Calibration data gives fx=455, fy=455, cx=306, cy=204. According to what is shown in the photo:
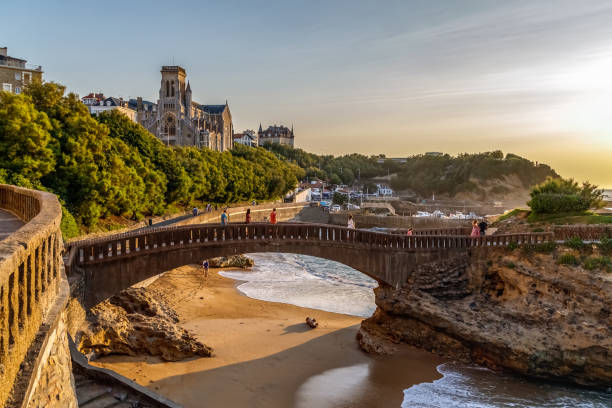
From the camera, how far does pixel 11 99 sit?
2536 cm

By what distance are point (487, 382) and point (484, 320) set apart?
3.16 m

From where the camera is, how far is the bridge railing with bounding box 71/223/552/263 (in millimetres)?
18656

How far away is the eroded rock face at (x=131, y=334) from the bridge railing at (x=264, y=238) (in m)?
2.41

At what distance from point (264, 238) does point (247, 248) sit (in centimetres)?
97

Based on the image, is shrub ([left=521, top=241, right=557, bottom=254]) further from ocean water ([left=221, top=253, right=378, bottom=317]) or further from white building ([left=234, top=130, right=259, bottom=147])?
white building ([left=234, top=130, right=259, bottom=147])

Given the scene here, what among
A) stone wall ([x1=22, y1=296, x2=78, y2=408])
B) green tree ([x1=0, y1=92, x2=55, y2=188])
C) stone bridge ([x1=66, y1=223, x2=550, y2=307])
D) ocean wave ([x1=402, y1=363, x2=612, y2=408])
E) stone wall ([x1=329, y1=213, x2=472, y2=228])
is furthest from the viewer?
stone wall ([x1=329, y1=213, x2=472, y2=228])

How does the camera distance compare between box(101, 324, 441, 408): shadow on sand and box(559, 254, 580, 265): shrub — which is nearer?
box(101, 324, 441, 408): shadow on sand

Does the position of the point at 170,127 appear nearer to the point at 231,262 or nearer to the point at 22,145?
the point at 231,262

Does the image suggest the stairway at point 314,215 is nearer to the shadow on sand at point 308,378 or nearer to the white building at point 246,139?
the shadow on sand at point 308,378

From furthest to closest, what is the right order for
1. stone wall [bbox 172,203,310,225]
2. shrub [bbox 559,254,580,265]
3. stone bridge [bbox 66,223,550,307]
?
stone wall [bbox 172,203,310,225] → shrub [bbox 559,254,580,265] → stone bridge [bbox 66,223,550,307]

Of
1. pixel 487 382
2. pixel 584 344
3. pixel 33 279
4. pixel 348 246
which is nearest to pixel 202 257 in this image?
pixel 348 246

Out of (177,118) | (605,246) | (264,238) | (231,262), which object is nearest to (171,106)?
(177,118)

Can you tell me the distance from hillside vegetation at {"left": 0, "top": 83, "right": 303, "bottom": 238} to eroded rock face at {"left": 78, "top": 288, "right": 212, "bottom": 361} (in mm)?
7461

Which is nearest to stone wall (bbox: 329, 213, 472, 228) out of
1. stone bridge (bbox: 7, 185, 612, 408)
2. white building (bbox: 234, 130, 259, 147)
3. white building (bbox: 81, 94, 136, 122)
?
stone bridge (bbox: 7, 185, 612, 408)
